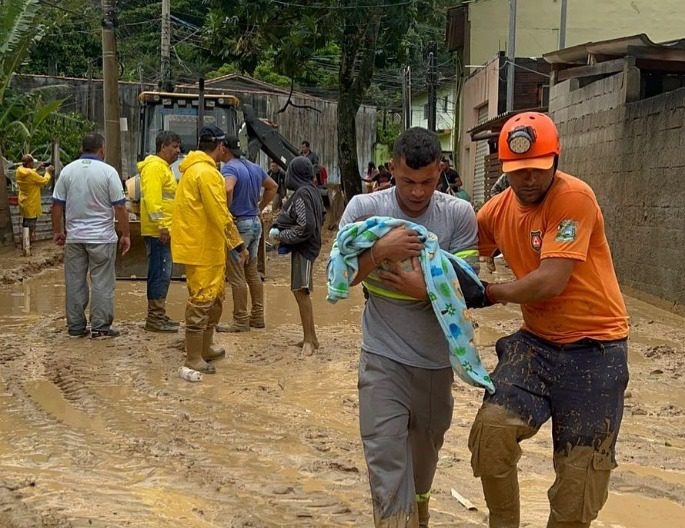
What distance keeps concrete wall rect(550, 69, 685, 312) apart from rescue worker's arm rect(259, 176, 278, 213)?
15.5ft

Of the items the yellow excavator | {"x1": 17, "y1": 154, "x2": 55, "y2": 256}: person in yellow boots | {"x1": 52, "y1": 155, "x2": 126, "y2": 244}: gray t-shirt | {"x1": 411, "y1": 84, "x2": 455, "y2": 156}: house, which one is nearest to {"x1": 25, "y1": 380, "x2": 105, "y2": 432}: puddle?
{"x1": 52, "y1": 155, "x2": 126, "y2": 244}: gray t-shirt

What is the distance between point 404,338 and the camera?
3584 millimetres

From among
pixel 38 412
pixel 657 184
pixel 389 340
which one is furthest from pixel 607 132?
pixel 389 340

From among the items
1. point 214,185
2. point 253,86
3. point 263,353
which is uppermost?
point 253,86

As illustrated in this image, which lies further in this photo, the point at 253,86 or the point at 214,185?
the point at 253,86

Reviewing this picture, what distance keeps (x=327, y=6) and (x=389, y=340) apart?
20.1 m

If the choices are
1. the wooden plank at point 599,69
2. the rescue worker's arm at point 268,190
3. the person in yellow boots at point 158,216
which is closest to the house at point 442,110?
the wooden plank at point 599,69

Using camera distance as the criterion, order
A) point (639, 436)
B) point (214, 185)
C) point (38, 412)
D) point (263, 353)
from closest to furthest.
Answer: point (639, 436), point (38, 412), point (214, 185), point (263, 353)

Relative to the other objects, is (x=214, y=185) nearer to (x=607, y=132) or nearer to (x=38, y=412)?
(x=38, y=412)

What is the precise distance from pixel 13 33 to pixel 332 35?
8887 millimetres

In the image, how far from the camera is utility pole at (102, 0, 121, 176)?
17922 millimetres

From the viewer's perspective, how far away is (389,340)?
3.60 m

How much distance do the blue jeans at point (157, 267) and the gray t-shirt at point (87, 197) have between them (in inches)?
22.3

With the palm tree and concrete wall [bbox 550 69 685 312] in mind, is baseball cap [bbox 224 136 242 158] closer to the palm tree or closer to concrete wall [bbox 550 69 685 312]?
concrete wall [bbox 550 69 685 312]
